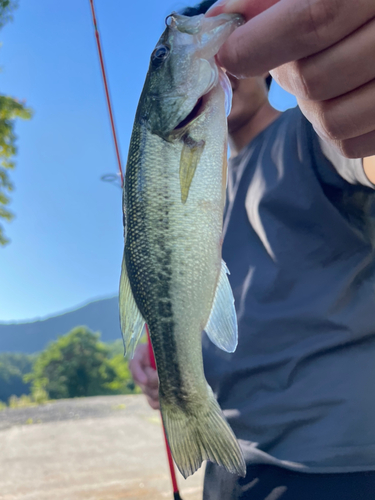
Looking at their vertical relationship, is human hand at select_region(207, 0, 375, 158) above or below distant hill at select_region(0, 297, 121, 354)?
below

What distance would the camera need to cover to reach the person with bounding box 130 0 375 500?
136cm

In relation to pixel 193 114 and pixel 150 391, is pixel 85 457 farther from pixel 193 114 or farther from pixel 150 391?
pixel 193 114

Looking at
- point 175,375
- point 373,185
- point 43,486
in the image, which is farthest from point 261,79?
point 43,486

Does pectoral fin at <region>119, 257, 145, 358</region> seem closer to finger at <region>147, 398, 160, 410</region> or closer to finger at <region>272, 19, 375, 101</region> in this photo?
finger at <region>272, 19, 375, 101</region>

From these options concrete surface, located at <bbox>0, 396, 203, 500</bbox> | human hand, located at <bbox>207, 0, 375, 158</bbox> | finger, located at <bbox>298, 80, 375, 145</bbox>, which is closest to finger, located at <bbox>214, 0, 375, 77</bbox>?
human hand, located at <bbox>207, 0, 375, 158</bbox>

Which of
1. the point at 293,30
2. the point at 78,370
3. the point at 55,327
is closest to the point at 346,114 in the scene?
the point at 293,30

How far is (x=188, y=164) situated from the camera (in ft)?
3.56

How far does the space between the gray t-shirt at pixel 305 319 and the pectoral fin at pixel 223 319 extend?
1.69ft

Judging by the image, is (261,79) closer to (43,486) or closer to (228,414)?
(228,414)

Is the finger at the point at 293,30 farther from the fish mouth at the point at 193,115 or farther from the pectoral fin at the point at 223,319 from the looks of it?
the pectoral fin at the point at 223,319

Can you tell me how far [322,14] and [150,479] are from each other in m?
4.90

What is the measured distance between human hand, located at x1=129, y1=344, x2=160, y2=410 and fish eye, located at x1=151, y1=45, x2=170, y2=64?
1791 mm

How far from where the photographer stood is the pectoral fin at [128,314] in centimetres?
122

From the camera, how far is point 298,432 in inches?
56.6
